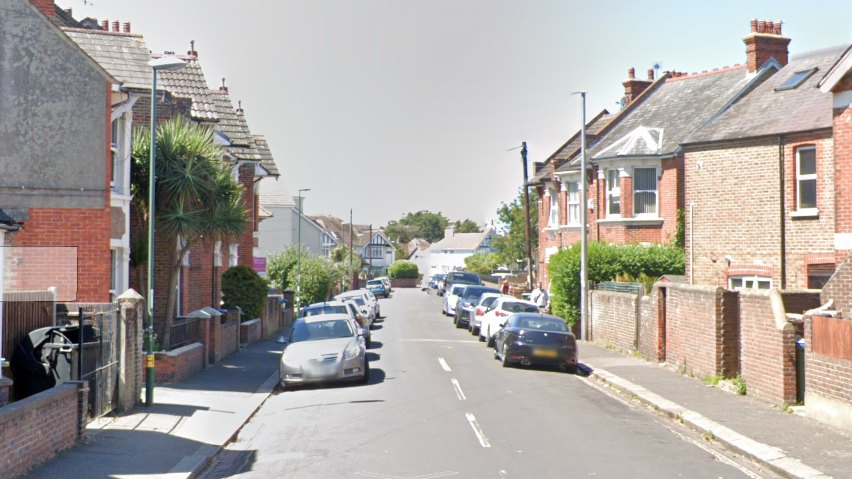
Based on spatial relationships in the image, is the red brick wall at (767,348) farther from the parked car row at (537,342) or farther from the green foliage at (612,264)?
the green foliage at (612,264)

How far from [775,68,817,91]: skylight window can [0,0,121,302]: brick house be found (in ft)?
62.6

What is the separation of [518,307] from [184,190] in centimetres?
1115

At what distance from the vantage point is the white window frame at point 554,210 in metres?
38.9

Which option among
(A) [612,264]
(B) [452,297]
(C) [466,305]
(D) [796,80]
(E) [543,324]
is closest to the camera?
(E) [543,324]

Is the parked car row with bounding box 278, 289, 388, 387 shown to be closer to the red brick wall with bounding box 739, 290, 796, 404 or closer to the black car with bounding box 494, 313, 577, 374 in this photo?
the black car with bounding box 494, 313, 577, 374

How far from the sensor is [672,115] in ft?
109

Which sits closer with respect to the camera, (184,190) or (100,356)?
(100,356)

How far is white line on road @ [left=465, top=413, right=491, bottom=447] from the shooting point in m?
11.4

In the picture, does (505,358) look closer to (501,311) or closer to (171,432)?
(501,311)

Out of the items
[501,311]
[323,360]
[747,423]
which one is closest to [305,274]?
[501,311]

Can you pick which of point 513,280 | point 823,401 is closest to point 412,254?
point 513,280

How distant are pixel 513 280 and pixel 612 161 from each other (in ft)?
97.8

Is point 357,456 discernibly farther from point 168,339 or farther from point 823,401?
point 168,339

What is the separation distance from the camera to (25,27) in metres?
17.0
